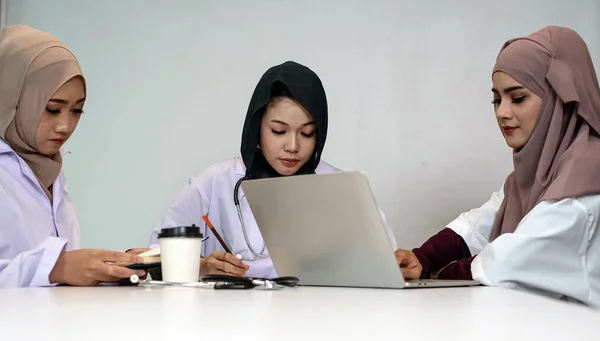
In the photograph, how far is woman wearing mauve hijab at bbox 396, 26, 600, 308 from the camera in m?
1.70

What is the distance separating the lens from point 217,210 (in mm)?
2336

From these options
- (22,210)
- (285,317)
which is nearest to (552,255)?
(285,317)

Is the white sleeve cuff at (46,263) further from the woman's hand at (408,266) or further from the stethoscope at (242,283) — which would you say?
the woman's hand at (408,266)

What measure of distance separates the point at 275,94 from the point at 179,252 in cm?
101

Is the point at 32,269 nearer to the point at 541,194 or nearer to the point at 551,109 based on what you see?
the point at 541,194

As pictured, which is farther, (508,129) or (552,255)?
(508,129)

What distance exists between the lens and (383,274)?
1.32 metres

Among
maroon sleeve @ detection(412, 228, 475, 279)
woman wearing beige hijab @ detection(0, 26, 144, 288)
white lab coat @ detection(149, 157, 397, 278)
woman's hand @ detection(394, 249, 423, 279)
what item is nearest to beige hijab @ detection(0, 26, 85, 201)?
woman wearing beige hijab @ detection(0, 26, 144, 288)

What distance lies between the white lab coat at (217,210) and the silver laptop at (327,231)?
753 millimetres

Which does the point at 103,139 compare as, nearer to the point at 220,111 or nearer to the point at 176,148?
the point at 176,148

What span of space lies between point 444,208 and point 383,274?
1.66 meters

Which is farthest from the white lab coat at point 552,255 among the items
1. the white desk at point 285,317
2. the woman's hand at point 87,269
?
the woman's hand at point 87,269

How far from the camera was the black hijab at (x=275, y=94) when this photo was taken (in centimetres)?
225

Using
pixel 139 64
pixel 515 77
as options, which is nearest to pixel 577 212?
pixel 515 77
